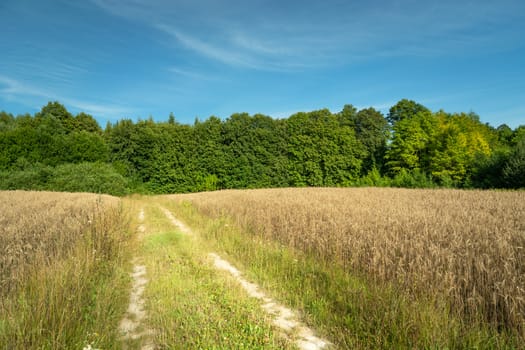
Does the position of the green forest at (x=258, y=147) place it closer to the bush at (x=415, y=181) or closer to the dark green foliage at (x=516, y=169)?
the bush at (x=415, y=181)

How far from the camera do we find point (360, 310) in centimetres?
363

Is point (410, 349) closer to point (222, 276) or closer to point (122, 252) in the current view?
point (222, 276)

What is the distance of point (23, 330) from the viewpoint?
2.50 meters

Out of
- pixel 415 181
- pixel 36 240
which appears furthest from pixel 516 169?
pixel 36 240

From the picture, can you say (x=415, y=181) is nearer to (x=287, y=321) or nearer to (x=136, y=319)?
(x=287, y=321)

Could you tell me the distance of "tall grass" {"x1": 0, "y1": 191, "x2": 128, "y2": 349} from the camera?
A: 2666mm

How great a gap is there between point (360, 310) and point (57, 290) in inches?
164

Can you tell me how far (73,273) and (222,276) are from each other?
2597 millimetres

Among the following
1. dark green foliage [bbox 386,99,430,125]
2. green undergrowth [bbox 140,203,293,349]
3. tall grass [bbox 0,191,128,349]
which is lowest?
green undergrowth [bbox 140,203,293,349]

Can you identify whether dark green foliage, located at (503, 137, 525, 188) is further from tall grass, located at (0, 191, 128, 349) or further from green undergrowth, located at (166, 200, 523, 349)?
tall grass, located at (0, 191, 128, 349)

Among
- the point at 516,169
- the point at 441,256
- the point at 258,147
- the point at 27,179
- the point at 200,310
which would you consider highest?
the point at 258,147

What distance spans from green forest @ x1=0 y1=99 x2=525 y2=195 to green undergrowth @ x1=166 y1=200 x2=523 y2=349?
109 feet

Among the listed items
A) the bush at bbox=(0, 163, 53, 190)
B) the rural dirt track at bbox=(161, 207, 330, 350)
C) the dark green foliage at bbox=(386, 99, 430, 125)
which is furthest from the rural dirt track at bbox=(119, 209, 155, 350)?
the dark green foliage at bbox=(386, 99, 430, 125)

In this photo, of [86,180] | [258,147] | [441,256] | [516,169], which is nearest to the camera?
[441,256]
